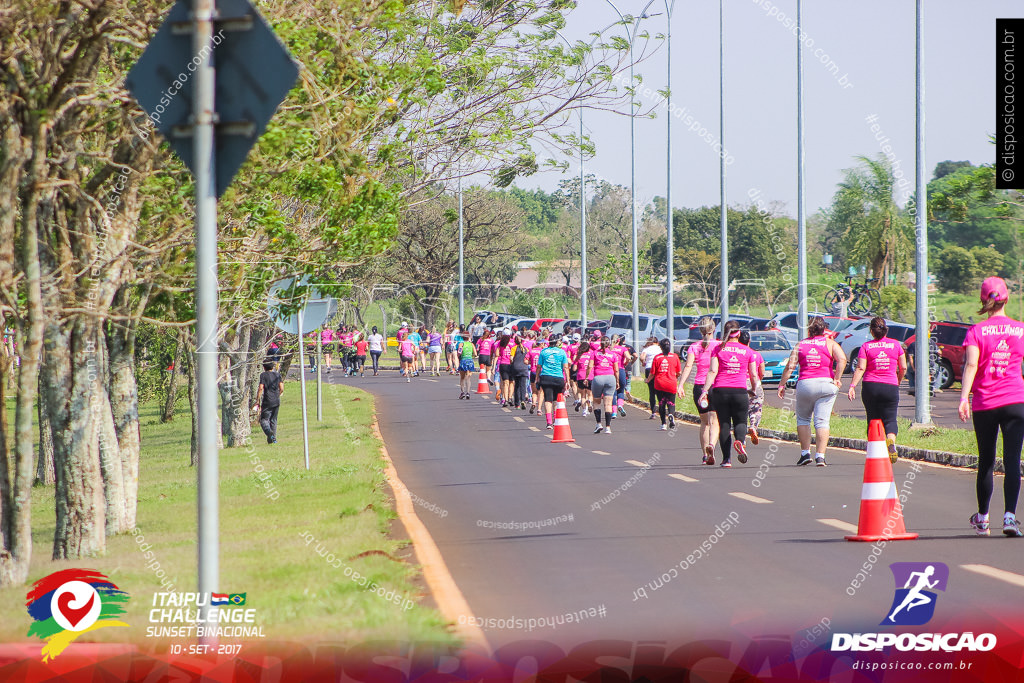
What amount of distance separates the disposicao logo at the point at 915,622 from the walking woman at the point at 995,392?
5.29 ft

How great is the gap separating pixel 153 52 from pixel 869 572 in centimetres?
556

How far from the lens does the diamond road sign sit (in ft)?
17.6

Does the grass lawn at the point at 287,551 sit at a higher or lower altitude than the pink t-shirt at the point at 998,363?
lower

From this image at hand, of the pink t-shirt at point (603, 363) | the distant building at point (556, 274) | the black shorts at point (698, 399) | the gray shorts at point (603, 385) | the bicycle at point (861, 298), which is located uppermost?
the distant building at point (556, 274)

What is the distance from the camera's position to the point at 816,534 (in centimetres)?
1050

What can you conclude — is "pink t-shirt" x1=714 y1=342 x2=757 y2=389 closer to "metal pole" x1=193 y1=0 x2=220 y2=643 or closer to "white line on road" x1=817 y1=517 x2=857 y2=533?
"white line on road" x1=817 y1=517 x2=857 y2=533

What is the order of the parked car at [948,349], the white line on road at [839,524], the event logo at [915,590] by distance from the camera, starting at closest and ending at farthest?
1. the event logo at [915,590]
2. the white line on road at [839,524]
3. the parked car at [948,349]

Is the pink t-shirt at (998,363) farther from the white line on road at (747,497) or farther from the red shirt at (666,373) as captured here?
the red shirt at (666,373)

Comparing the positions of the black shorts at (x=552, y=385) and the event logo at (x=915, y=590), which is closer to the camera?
the event logo at (x=915, y=590)

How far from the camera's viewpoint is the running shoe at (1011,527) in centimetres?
989

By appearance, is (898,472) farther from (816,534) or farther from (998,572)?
(998,572)

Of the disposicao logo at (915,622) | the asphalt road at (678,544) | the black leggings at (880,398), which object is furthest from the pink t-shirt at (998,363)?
the black leggings at (880,398)

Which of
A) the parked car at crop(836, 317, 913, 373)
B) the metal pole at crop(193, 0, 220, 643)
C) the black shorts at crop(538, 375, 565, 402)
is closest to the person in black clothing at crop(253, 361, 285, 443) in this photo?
the black shorts at crop(538, 375, 565, 402)

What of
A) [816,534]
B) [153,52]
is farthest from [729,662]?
[816,534]
